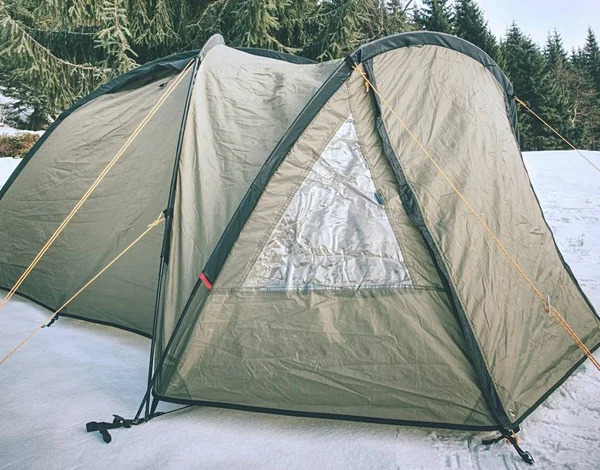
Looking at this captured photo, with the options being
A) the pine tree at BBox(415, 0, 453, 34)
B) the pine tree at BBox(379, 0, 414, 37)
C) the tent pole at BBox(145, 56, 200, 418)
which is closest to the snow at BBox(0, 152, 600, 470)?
the tent pole at BBox(145, 56, 200, 418)

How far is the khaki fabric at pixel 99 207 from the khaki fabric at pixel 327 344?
102cm

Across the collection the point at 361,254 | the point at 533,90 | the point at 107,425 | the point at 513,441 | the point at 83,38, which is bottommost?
the point at 107,425

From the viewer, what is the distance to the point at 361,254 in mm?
2633

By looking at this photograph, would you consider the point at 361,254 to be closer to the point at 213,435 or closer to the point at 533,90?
the point at 213,435

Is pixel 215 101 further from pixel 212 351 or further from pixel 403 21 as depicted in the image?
pixel 403 21

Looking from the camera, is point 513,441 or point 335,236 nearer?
point 513,441

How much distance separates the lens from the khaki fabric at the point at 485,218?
98.5 inches

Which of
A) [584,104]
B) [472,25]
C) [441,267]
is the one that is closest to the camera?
[441,267]

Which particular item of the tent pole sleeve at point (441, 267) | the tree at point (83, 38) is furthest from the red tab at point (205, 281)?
the tree at point (83, 38)

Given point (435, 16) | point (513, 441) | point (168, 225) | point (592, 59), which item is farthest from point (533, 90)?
point (513, 441)

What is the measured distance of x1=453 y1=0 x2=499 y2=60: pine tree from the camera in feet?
81.5

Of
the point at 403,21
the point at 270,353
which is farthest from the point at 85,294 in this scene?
the point at 403,21

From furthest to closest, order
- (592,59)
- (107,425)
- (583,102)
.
→ (592,59) < (583,102) < (107,425)

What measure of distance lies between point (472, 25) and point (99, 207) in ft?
85.2
